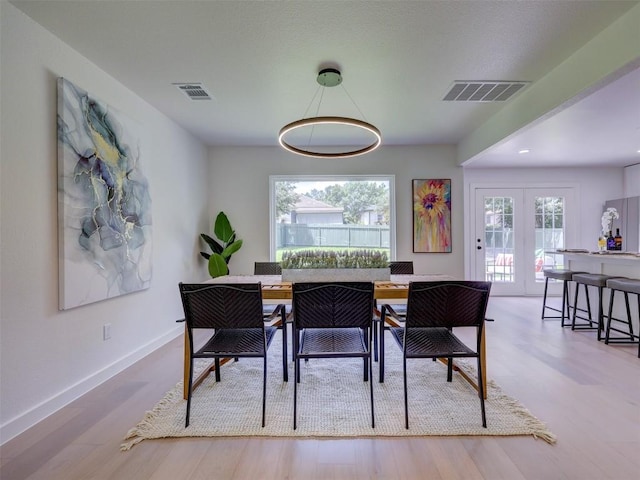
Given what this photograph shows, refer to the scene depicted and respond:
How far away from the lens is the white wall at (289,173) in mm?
4863

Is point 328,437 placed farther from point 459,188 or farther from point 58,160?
point 459,188

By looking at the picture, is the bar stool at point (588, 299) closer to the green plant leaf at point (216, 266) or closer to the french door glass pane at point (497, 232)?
the french door glass pane at point (497, 232)

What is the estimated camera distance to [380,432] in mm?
1853

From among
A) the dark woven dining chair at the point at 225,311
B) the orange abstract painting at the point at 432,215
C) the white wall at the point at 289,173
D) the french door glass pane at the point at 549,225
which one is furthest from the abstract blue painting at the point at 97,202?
the french door glass pane at the point at 549,225

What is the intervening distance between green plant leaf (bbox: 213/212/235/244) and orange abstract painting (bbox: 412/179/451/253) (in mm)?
2824

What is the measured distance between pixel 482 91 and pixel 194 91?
2.79 meters

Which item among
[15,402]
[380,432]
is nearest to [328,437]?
[380,432]

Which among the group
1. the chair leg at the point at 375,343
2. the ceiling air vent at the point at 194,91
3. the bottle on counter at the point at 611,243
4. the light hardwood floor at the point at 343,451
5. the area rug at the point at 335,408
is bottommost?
the light hardwood floor at the point at 343,451

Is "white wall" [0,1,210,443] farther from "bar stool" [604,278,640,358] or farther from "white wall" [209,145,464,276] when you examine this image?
"bar stool" [604,278,640,358]

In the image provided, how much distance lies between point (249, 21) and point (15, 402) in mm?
2772

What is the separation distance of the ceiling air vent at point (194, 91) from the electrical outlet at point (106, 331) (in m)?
2.22

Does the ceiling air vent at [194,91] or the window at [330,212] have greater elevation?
the ceiling air vent at [194,91]

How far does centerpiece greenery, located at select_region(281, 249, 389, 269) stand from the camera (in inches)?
103

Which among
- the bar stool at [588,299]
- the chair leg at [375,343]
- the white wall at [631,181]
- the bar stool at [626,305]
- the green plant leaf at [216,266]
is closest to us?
the chair leg at [375,343]
